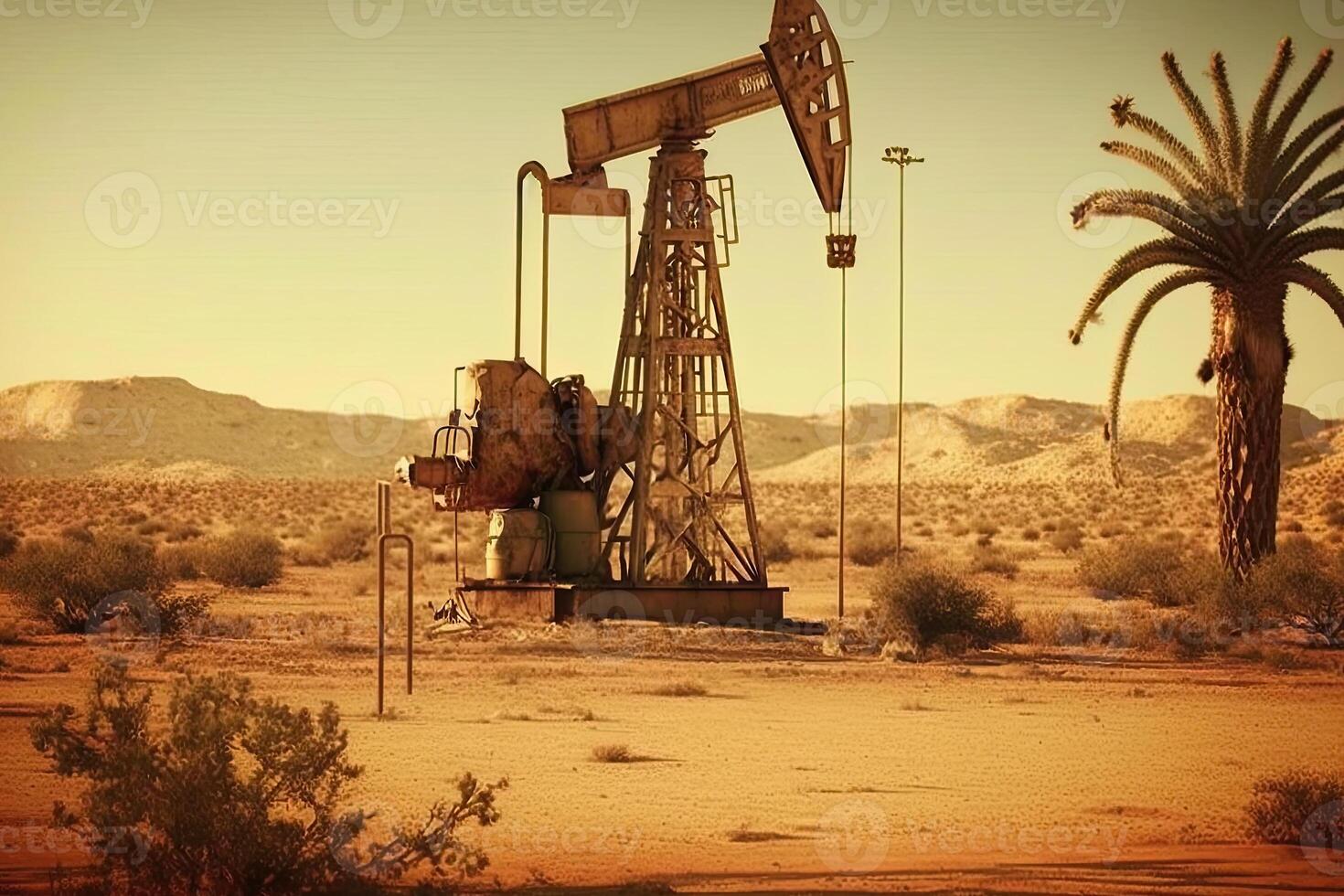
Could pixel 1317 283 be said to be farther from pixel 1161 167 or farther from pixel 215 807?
pixel 215 807

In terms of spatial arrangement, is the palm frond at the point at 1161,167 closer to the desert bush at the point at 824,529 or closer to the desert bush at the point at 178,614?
the desert bush at the point at 178,614

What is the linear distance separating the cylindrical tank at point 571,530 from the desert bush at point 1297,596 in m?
9.63

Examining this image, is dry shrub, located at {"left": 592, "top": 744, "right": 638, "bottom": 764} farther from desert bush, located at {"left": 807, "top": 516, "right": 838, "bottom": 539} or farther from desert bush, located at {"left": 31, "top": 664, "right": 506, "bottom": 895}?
desert bush, located at {"left": 807, "top": 516, "right": 838, "bottom": 539}

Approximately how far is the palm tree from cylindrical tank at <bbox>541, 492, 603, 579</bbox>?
7.40m

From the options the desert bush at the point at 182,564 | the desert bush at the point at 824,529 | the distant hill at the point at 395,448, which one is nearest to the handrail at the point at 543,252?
the desert bush at the point at 182,564

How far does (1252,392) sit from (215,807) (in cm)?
1877

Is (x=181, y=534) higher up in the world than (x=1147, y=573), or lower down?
higher up

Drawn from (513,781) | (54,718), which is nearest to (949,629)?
(513,781)

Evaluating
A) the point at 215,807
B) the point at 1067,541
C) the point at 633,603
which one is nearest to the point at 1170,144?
the point at 633,603

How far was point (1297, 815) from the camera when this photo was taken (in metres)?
12.6

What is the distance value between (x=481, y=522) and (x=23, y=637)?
41838mm

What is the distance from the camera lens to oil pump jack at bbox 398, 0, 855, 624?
24.7m

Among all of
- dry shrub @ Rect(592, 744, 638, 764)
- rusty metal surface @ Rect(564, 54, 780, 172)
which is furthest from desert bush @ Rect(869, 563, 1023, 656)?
dry shrub @ Rect(592, 744, 638, 764)

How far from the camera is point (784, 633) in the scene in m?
24.9
